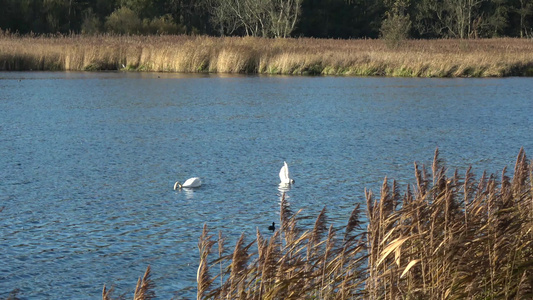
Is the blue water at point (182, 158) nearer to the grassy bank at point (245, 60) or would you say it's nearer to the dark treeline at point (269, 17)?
the grassy bank at point (245, 60)

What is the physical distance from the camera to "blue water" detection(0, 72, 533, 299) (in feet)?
21.3

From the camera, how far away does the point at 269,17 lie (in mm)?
49875

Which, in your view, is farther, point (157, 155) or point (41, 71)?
point (41, 71)

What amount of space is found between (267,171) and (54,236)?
3808 millimetres

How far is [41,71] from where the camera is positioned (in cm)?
2888

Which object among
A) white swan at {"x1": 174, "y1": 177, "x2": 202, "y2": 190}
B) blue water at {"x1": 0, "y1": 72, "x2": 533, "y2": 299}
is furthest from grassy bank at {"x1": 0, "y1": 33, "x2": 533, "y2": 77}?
white swan at {"x1": 174, "y1": 177, "x2": 202, "y2": 190}

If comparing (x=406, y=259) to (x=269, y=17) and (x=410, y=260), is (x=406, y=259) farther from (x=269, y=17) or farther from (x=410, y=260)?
(x=269, y=17)

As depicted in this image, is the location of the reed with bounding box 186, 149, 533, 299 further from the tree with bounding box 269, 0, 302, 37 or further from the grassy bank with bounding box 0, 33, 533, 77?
the tree with bounding box 269, 0, 302, 37

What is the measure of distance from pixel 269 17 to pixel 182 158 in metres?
39.3

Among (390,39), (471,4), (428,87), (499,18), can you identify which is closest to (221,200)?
(428,87)

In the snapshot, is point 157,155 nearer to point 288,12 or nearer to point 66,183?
point 66,183

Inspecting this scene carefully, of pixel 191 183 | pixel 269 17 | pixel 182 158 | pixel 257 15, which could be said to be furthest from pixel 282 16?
pixel 191 183

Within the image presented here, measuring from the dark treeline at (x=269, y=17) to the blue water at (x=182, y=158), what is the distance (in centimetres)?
1975

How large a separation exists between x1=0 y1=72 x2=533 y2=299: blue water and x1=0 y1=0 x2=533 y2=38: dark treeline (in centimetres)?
1975
